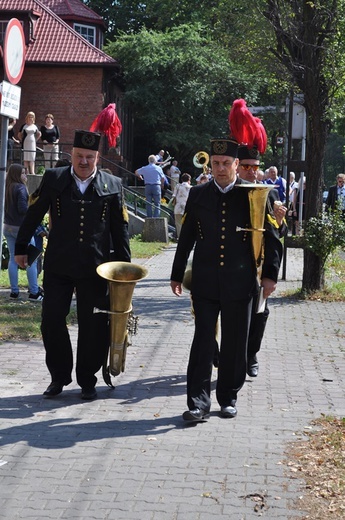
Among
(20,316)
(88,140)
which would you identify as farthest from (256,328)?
(20,316)

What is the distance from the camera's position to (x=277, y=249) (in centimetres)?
757

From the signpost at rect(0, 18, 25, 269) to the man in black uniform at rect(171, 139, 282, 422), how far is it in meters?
2.63

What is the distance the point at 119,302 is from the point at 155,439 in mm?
1336

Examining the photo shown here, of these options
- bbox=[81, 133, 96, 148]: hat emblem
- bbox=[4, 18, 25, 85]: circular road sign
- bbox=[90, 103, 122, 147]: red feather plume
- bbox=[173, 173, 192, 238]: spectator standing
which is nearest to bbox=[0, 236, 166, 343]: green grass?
bbox=[90, 103, 122, 147]: red feather plume

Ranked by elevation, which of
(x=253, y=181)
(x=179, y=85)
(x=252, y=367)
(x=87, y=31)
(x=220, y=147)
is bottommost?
(x=252, y=367)

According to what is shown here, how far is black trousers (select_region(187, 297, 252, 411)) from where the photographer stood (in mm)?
7266

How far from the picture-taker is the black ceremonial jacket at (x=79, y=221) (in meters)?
7.70

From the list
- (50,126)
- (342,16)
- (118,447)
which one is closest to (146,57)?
(50,126)

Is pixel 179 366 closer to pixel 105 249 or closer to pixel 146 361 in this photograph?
pixel 146 361

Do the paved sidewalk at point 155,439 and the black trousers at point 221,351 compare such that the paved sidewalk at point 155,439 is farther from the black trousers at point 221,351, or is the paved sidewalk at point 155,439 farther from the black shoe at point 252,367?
the black trousers at point 221,351

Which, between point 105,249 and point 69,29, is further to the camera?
point 69,29

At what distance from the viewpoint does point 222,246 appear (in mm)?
7273

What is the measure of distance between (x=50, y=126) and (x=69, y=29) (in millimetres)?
13730

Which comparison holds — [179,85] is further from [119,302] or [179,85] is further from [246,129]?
[119,302]
